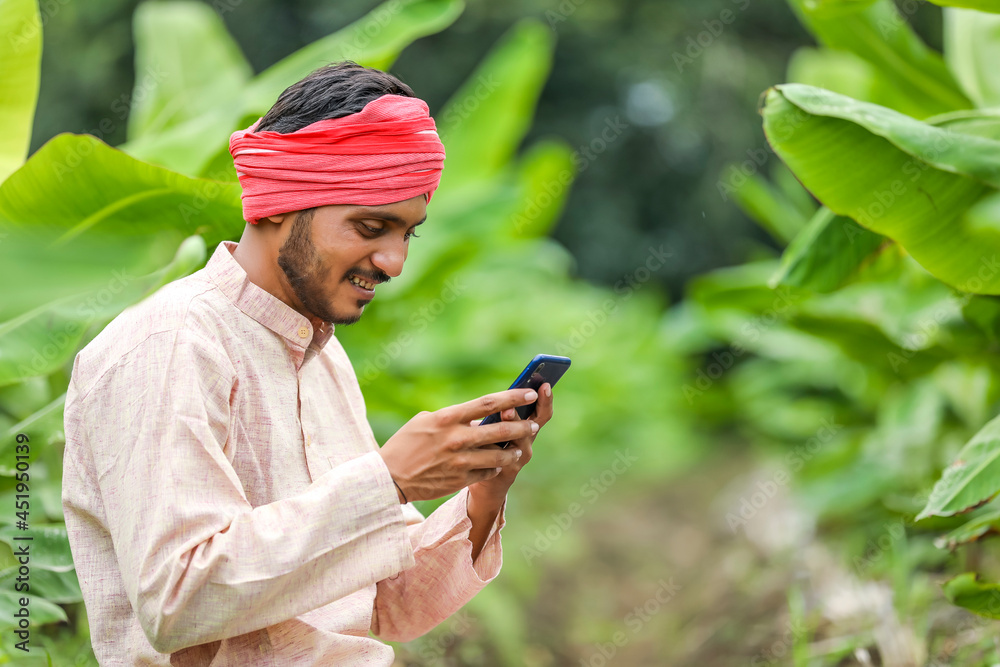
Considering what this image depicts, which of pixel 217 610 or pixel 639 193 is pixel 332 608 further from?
pixel 639 193

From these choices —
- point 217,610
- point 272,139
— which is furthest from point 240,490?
point 272,139

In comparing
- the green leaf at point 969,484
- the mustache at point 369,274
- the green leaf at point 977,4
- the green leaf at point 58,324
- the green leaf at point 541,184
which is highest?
the green leaf at point 977,4

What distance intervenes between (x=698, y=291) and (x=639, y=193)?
7.88 metres

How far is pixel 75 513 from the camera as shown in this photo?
1.30m

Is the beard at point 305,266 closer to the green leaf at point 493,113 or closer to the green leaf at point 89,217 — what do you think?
the green leaf at point 89,217

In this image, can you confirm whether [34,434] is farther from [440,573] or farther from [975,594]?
[975,594]

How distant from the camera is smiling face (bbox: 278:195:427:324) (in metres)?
1.29

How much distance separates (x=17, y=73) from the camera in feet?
7.14

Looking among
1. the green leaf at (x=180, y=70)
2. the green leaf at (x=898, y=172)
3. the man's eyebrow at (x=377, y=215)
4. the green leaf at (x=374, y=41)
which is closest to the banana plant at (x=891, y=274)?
the green leaf at (x=898, y=172)

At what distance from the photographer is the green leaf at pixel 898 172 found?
2039mm

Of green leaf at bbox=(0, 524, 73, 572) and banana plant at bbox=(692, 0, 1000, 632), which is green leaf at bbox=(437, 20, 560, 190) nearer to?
banana plant at bbox=(692, 0, 1000, 632)

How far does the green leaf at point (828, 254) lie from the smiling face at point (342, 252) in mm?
1402

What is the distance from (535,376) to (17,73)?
5.32ft

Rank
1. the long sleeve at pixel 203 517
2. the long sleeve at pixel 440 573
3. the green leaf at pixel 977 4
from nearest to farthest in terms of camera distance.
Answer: the long sleeve at pixel 203 517, the long sleeve at pixel 440 573, the green leaf at pixel 977 4
